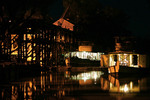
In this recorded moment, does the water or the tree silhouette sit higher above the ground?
the tree silhouette

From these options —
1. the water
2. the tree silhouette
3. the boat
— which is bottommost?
the water

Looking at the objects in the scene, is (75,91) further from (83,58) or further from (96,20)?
(96,20)

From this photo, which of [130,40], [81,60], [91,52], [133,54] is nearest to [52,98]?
[133,54]

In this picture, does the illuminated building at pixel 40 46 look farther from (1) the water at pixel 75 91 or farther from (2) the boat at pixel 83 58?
(1) the water at pixel 75 91

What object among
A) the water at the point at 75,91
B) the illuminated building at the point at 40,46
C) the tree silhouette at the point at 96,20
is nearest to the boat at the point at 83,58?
the illuminated building at the point at 40,46

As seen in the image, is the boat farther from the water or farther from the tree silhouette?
the water

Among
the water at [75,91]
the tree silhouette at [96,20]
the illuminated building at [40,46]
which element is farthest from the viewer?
the tree silhouette at [96,20]

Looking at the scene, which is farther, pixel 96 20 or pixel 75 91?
pixel 96 20

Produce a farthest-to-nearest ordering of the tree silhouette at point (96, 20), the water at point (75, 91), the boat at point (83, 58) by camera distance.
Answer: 1. the tree silhouette at point (96, 20)
2. the boat at point (83, 58)
3. the water at point (75, 91)

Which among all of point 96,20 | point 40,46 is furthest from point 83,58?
point 40,46

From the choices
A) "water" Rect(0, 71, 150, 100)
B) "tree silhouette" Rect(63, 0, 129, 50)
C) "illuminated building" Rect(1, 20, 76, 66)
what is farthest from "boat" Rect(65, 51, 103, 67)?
"water" Rect(0, 71, 150, 100)

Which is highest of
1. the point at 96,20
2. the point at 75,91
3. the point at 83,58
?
the point at 96,20

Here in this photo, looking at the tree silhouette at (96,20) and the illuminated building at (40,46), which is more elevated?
the tree silhouette at (96,20)

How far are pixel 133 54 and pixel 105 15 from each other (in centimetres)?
2118
